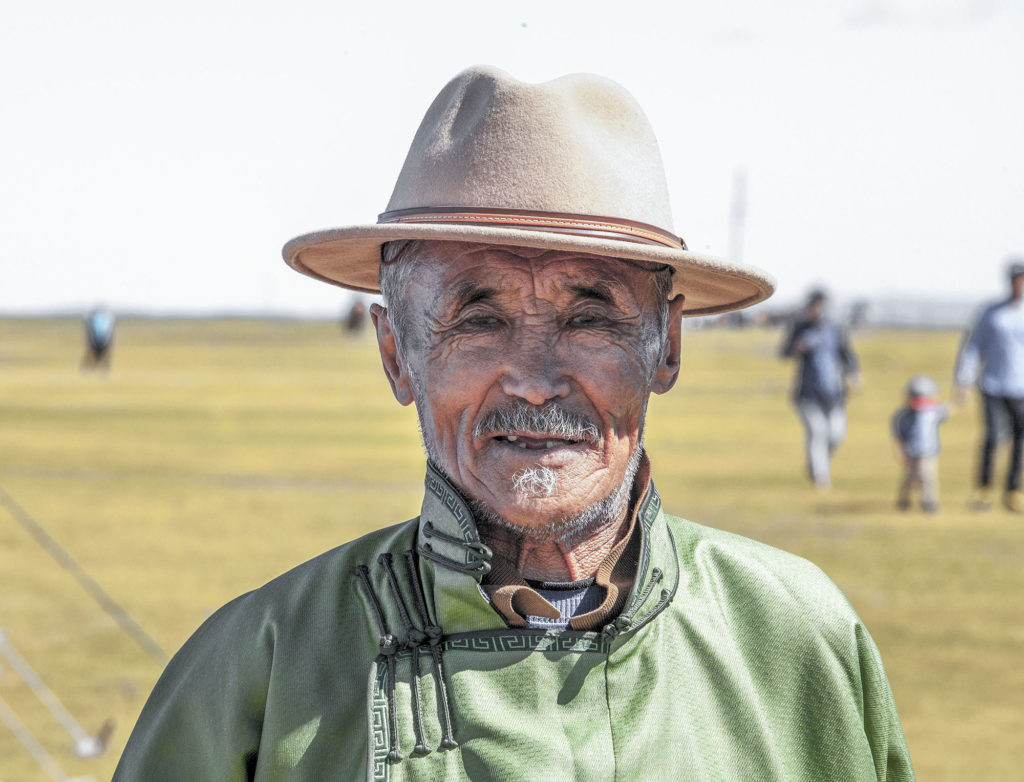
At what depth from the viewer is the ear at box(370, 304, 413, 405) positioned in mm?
2244

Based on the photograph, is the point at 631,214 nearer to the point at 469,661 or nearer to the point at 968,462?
the point at 469,661

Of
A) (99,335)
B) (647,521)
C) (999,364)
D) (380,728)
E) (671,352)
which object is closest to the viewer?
(380,728)

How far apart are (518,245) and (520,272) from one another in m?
0.07

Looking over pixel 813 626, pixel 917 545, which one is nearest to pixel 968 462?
pixel 917 545

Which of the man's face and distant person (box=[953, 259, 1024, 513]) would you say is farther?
distant person (box=[953, 259, 1024, 513])

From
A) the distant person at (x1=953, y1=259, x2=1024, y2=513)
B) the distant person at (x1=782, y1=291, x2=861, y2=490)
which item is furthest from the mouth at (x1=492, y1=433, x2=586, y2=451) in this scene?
the distant person at (x1=782, y1=291, x2=861, y2=490)

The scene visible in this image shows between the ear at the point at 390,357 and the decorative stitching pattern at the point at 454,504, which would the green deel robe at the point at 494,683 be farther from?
the ear at the point at 390,357

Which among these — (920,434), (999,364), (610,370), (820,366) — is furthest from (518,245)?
(820,366)

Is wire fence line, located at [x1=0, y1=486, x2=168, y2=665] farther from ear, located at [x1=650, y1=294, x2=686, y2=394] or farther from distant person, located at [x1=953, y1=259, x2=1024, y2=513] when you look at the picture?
distant person, located at [x1=953, y1=259, x2=1024, y2=513]

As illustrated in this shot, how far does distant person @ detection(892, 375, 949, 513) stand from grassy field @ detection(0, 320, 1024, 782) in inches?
10.9

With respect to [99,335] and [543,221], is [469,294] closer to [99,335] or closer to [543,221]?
[543,221]

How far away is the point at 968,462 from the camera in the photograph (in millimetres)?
16172

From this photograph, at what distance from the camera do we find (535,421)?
1.99m

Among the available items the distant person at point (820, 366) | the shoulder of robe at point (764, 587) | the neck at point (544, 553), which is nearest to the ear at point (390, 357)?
the neck at point (544, 553)
